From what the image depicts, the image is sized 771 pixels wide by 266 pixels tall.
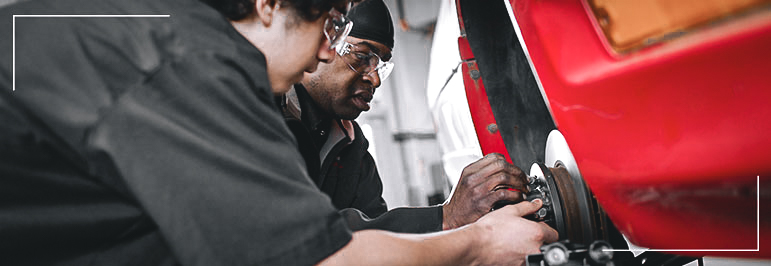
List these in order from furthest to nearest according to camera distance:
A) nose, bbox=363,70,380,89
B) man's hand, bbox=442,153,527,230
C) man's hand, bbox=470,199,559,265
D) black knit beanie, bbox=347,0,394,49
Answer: nose, bbox=363,70,380,89
black knit beanie, bbox=347,0,394,49
man's hand, bbox=442,153,527,230
man's hand, bbox=470,199,559,265

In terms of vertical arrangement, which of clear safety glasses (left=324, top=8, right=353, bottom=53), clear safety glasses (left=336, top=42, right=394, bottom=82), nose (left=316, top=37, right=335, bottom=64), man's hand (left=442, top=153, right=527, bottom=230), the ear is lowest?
man's hand (left=442, top=153, right=527, bottom=230)

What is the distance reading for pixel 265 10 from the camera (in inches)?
28.0

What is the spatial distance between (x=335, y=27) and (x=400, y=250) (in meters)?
0.42

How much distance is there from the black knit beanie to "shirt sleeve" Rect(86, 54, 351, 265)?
1178mm

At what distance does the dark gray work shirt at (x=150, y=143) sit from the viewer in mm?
533

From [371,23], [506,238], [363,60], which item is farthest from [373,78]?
[506,238]

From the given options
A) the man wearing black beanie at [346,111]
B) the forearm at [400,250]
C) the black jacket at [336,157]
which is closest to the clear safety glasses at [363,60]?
the man wearing black beanie at [346,111]

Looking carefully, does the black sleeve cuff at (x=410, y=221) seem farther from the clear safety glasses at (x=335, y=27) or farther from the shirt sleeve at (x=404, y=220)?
the clear safety glasses at (x=335, y=27)

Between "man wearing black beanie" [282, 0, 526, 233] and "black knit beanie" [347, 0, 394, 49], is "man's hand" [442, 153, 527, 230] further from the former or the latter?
"black knit beanie" [347, 0, 394, 49]

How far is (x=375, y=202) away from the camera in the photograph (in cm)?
180

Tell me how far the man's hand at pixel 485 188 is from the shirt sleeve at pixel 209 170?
24.0 inches

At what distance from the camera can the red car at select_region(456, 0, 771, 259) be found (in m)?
0.54

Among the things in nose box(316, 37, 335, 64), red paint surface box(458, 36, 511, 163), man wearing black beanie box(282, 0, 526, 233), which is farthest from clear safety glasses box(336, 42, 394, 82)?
nose box(316, 37, 335, 64)

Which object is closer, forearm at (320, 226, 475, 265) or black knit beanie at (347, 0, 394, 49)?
forearm at (320, 226, 475, 265)
